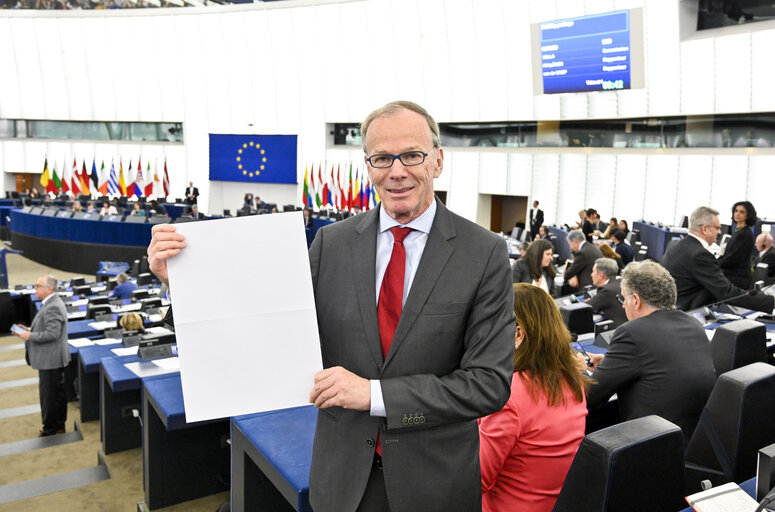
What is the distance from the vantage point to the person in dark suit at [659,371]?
2609 mm

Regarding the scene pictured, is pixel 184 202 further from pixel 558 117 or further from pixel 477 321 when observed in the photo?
pixel 477 321

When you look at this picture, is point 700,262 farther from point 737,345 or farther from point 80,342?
point 80,342

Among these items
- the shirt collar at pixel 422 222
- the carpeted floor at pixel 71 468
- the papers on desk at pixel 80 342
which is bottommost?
the carpeted floor at pixel 71 468

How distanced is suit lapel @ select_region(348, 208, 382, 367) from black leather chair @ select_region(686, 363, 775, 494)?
4.86ft

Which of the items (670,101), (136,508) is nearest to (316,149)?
(670,101)

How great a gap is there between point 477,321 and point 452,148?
1924 cm

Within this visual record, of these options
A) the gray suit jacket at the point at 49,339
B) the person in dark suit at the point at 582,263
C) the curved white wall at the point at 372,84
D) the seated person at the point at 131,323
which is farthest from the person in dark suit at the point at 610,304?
the curved white wall at the point at 372,84

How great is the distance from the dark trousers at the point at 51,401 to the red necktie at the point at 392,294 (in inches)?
203

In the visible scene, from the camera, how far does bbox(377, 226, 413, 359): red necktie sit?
4.68ft

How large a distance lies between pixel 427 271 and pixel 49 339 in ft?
17.2

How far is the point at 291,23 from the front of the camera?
22.1 m

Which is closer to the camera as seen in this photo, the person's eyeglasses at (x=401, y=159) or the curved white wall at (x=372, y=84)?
the person's eyeglasses at (x=401, y=159)

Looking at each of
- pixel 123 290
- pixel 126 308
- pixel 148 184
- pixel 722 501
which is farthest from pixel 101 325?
pixel 148 184

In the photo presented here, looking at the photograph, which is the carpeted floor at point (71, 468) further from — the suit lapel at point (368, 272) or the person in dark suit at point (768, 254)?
the person in dark suit at point (768, 254)
